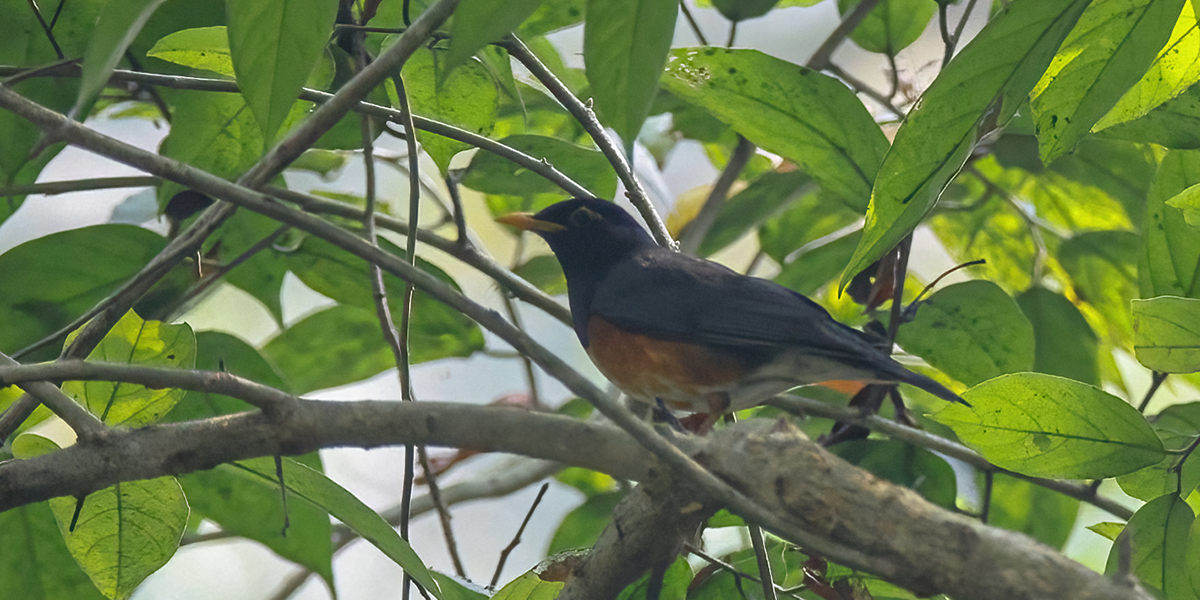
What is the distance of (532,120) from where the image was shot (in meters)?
1.25

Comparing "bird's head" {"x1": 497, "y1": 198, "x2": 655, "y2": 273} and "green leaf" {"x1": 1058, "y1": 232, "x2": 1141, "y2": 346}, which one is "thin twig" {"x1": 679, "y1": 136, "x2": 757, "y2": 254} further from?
"green leaf" {"x1": 1058, "y1": 232, "x2": 1141, "y2": 346}

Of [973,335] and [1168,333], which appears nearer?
[1168,333]

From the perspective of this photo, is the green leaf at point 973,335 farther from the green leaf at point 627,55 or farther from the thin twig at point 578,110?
the green leaf at point 627,55

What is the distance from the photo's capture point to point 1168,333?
0.66 meters

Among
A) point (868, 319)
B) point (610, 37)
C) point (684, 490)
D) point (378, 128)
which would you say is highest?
point (378, 128)

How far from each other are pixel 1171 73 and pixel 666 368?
510 mm

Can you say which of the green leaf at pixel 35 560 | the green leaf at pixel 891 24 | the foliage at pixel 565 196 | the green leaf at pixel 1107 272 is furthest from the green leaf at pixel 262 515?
the green leaf at pixel 1107 272

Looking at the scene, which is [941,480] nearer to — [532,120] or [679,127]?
[679,127]

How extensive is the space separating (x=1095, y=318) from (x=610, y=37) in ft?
3.90

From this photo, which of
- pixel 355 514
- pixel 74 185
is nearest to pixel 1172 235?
pixel 355 514

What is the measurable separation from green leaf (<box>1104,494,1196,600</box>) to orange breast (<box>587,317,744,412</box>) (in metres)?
0.36

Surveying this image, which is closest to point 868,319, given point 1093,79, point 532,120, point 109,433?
point 1093,79

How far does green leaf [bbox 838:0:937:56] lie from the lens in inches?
44.7

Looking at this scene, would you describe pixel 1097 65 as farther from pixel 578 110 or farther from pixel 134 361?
pixel 134 361
